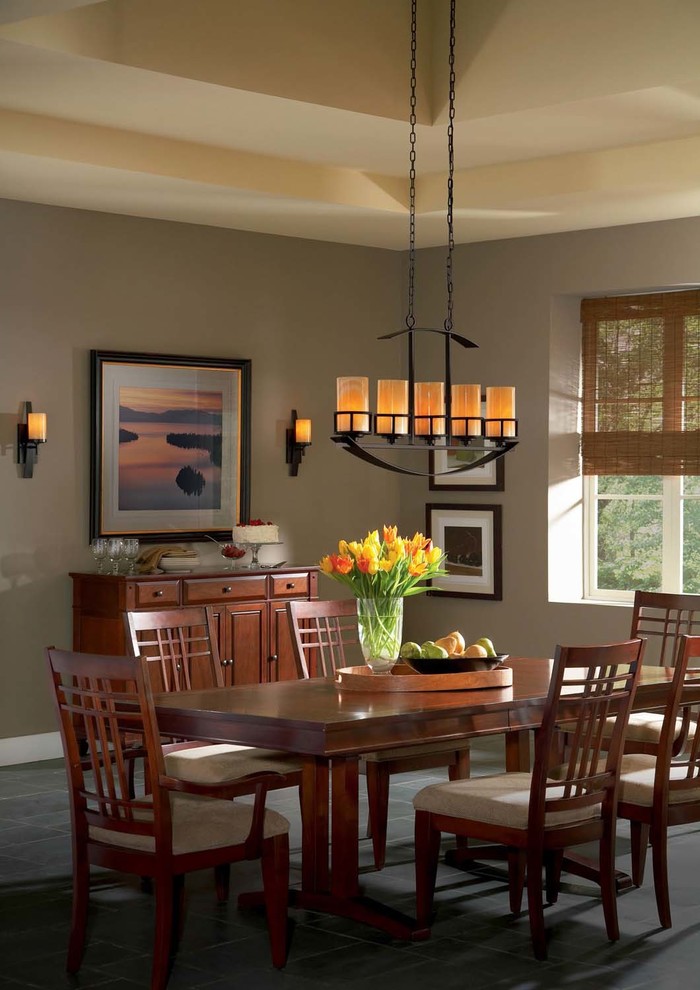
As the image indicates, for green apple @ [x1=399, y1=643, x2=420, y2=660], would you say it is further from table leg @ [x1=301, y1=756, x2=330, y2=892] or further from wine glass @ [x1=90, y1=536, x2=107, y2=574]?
wine glass @ [x1=90, y1=536, x2=107, y2=574]

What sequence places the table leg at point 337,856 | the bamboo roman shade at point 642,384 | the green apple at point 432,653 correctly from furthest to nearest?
the bamboo roman shade at point 642,384 < the green apple at point 432,653 < the table leg at point 337,856

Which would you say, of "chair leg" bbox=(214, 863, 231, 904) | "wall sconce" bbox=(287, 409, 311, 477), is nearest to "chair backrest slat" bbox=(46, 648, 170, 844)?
"chair leg" bbox=(214, 863, 231, 904)

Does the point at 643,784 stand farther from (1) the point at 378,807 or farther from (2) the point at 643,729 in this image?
(1) the point at 378,807

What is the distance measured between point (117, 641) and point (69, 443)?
42.8 inches

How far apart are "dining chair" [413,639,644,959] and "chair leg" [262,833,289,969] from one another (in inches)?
18.8

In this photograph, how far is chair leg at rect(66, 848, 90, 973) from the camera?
3723 millimetres

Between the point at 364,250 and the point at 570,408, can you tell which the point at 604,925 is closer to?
the point at 570,408

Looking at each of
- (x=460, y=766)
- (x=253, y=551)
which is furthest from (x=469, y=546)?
(x=460, y=766)

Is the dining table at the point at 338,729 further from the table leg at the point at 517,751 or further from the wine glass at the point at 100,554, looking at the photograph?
the wine glass at the point at 100,554

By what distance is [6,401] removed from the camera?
661 cm

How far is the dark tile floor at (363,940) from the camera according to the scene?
3693 mm

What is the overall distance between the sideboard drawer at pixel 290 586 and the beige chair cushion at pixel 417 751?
2.29 m

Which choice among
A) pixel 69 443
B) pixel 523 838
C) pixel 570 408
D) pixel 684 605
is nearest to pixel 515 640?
pixel 570 408

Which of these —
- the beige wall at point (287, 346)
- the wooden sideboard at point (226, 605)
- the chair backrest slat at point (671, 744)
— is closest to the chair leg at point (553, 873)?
the chair backrest slat at point (671, 744)
